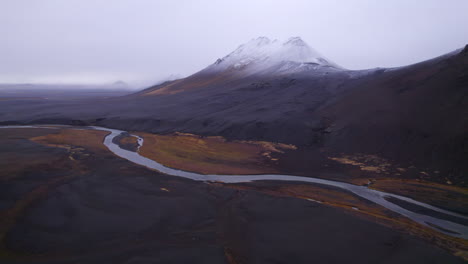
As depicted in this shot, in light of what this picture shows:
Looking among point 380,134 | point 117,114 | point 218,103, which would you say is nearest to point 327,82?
point 218,103

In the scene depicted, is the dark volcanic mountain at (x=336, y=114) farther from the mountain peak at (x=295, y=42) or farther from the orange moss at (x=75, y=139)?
the mountain peak at (x=295, y=42)

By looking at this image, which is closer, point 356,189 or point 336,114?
point 356,189

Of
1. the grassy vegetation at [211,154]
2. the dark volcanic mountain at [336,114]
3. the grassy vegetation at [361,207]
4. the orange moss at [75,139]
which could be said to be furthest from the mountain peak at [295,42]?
the grassy vegetation at [361,207]

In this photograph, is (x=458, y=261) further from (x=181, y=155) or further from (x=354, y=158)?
(x=181, y=155)

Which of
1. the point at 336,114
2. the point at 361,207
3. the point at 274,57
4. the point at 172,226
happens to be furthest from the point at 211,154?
the point at 274,57

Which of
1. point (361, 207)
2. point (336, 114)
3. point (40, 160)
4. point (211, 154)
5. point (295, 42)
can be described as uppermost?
point (295, 42)

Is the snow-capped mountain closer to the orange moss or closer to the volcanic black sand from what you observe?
the orange moss

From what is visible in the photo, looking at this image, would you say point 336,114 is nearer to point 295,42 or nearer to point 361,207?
point 361,207
